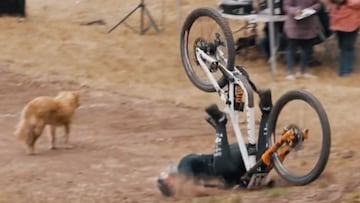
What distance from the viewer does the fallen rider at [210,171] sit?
27.5ft

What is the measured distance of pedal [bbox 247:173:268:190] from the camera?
831 cm

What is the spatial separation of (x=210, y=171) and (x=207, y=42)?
121cm

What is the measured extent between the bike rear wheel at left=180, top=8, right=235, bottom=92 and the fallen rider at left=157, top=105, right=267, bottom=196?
17.4 inches

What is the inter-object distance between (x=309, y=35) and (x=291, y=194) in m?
6.79

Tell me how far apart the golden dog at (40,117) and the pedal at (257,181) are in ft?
8.63

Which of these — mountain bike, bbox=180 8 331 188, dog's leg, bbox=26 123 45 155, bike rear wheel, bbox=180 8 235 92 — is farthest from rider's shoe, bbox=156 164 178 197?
dog's leg, bbox=26 123 45 155

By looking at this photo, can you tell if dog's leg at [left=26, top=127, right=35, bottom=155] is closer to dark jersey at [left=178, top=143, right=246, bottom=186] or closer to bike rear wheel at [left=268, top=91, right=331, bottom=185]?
dark jersey at [left=178, top=143, right=246, bottom=186]

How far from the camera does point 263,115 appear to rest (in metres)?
8.52

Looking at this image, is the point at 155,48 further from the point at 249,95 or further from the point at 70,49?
the point at 249,95

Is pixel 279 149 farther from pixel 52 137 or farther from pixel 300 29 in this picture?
pixel 300 29

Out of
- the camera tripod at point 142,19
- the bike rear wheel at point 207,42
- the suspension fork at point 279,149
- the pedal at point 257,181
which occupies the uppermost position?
the bike rear wheel at point 207,42

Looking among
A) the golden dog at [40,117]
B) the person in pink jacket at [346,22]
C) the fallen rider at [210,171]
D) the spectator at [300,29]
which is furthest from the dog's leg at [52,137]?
the person in pink jacket at [346,22]

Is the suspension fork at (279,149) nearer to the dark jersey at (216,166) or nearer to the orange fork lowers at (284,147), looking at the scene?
the orange fork lowers at (284,147)

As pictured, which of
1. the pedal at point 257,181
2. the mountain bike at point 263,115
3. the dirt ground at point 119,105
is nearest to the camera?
the mountain bike at point 263,115
